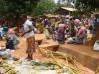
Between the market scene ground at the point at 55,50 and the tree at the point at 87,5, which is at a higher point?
the tree at the point at 87,5

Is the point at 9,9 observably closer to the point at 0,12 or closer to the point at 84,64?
the point at 0,12

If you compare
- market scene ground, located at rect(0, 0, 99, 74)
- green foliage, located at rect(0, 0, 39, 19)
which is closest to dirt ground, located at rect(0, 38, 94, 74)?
market scene ground, located at rect(0, 0, 99, 74)

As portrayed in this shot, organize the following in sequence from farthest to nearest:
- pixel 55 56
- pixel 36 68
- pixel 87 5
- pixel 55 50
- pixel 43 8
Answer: pixel 43 8 → pixel 87 5 → pixel 55 50 → pixel 55 56 → pixel 36 68

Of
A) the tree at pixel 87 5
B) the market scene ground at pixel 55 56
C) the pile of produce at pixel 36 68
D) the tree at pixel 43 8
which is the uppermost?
the tree at pixel 87 5

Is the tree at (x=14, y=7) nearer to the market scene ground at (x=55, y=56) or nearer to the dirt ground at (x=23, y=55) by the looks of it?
the market scene ground at (x=55, y=56)

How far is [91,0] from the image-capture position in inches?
763

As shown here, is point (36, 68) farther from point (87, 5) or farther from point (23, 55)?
point (87, 5)

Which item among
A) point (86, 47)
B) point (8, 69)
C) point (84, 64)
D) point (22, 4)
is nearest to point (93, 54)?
point (84, 64)

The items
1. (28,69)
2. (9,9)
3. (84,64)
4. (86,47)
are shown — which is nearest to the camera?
(28,69)

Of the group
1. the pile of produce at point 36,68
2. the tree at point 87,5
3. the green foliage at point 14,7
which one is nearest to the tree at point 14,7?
the green foliage at point 14,7

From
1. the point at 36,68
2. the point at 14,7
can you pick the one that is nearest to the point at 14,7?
the point at 14,7

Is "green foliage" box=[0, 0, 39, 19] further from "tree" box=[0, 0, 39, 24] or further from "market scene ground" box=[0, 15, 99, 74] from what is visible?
"market scene ground" box=[0, 15, 99, 74]

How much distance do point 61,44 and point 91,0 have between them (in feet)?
9.45

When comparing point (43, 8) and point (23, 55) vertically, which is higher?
point (23, 55)
